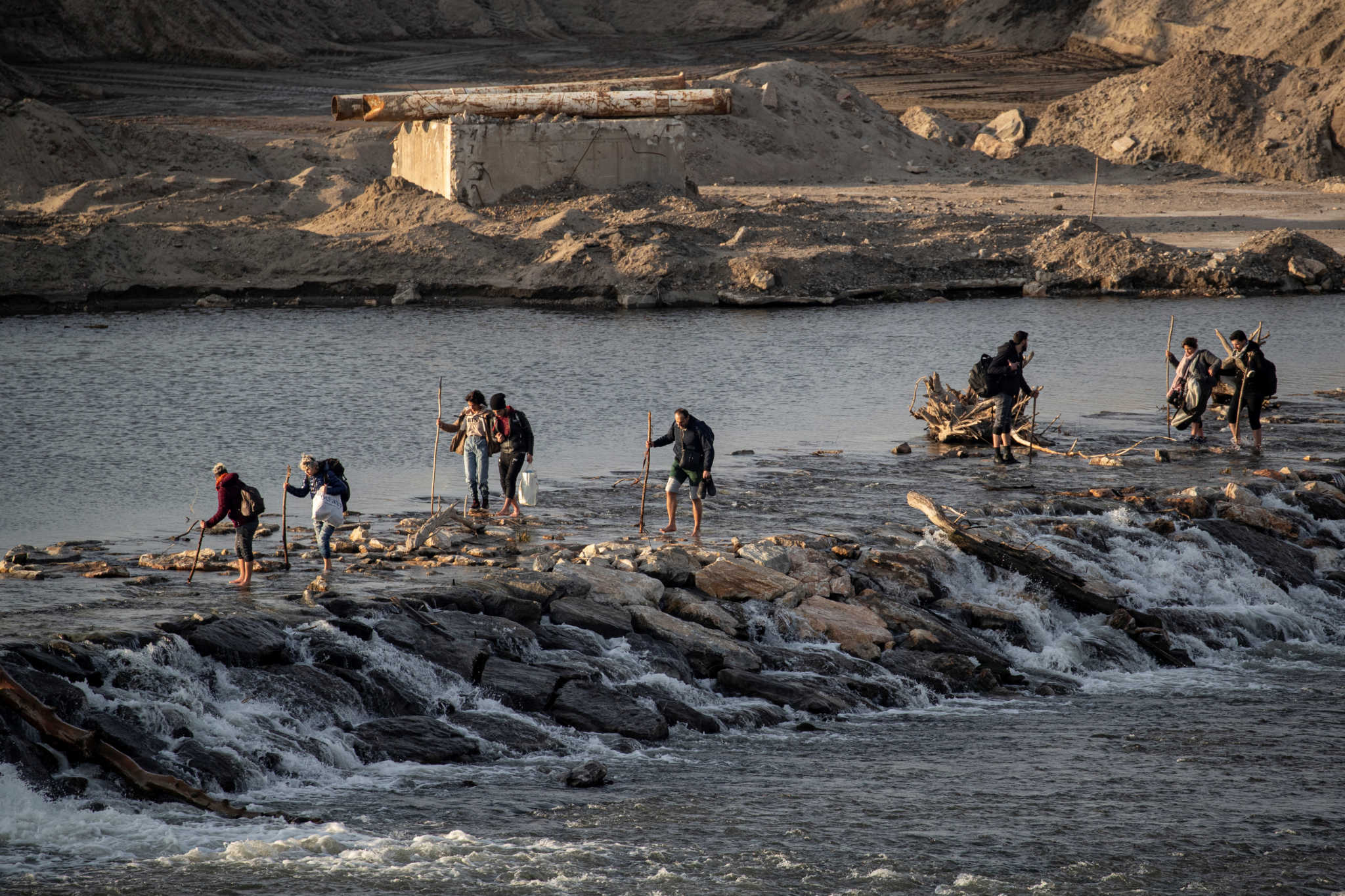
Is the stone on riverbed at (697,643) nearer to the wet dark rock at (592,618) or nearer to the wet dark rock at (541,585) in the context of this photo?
the wet dark rock at (592,618)

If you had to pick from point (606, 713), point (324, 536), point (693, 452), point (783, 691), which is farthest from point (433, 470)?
point (783, 691)

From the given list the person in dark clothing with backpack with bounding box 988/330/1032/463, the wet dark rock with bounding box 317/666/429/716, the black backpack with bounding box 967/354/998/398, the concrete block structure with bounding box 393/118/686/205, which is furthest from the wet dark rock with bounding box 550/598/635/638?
the concrete block structure with bounding box 393/118/686/205

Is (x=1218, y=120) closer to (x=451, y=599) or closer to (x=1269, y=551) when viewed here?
(x=1269, y=551)

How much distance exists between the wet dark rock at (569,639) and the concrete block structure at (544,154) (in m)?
29.3

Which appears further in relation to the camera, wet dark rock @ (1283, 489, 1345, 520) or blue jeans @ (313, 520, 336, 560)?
wet dark rock @ (1283, 489, 1345, 520)

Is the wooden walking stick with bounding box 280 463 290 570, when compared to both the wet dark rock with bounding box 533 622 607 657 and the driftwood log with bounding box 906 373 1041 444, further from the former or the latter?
the driftwood log with bounding box 906 373 1041 444

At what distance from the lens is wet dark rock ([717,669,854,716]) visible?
Result: 14.4 metres

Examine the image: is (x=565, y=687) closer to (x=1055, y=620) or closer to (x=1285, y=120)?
(x=1055, y=620)

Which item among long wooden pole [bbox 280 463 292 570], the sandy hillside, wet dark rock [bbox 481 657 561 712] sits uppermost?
the sandy hillside

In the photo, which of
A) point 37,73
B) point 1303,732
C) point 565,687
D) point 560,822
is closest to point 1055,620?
point 1303,732

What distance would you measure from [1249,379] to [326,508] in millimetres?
14453

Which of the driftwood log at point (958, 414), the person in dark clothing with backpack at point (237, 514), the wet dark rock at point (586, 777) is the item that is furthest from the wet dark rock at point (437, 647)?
the driftwood log at point (958, 414)

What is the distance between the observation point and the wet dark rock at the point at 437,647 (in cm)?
1409

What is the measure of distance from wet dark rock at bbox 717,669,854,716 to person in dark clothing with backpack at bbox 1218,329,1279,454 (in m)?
11.2
